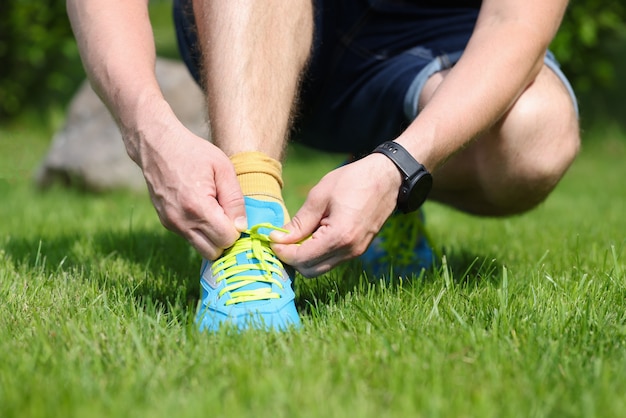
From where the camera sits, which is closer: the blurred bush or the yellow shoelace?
the yellow shoelace

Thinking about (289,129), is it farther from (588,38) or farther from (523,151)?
(588,38)

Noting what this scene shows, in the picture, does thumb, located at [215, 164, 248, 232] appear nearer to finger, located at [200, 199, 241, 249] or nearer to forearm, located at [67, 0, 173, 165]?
finger, located at [200, 199, 241, 249]

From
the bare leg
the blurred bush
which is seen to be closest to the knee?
the bare leg

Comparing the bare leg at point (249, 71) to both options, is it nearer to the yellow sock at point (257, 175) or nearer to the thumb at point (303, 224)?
the yellow sock at point (257, 175)

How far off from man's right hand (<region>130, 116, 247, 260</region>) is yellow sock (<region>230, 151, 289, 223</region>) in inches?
3.1

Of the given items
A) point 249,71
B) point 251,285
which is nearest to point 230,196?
point 251,285

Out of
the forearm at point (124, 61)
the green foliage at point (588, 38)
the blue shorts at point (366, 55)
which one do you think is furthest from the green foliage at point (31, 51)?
the forearm at point (124, 61)

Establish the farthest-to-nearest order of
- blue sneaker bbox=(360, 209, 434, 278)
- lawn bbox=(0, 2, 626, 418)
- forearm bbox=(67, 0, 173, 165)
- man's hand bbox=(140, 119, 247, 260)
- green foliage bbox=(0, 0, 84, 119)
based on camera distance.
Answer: green foliage bbox=(0, 0, 84, 119) < blue sneaker bbox=(360, 209, 434, 278) < forearm bbox=(67, 0, 173, 165) < man's hand bbox=(140, 119, 247, 260) < lawn bbox=(0, 2, 626, 418)

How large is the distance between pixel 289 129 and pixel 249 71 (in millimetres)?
168

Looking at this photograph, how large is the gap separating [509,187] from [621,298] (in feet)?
1.55

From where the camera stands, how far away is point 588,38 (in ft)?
19.1

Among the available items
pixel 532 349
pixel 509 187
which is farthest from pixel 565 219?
pixel 532 349

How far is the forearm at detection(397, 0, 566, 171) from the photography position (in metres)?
1.41

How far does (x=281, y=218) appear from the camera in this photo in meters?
1.44
